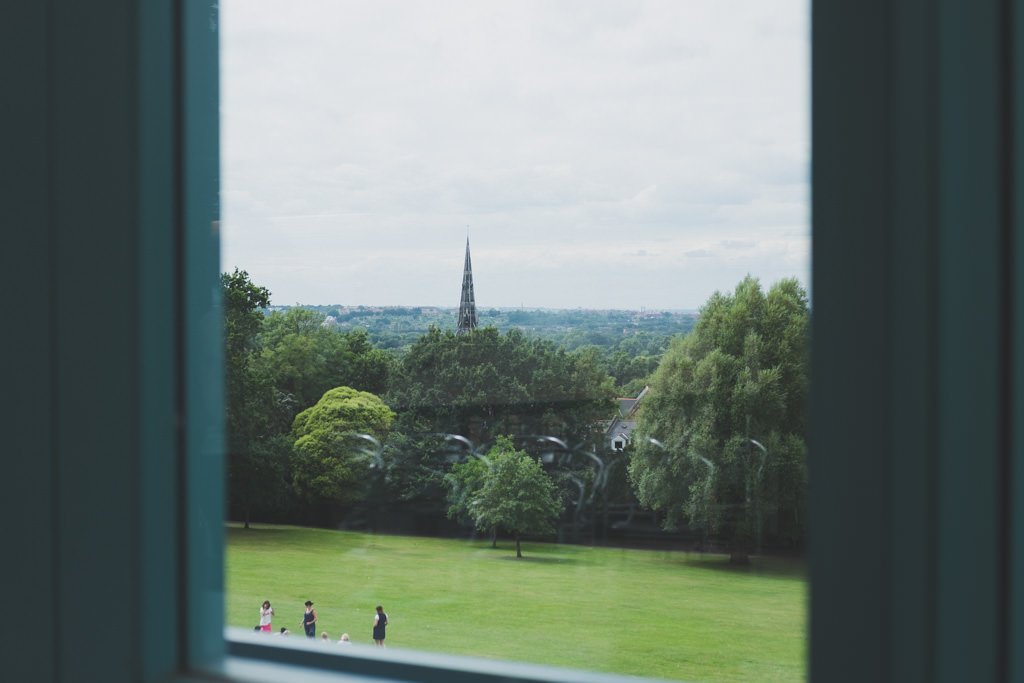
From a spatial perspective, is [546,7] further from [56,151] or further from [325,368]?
[56,151]

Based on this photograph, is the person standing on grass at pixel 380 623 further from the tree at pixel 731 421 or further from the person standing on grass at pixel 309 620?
the tree at pixel 731 421

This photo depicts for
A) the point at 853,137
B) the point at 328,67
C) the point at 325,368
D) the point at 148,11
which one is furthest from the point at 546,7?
the point at 853,137

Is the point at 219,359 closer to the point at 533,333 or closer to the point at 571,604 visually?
the point at 533,333

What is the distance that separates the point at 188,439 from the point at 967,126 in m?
0.28

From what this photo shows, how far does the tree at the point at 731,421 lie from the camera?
1495mm

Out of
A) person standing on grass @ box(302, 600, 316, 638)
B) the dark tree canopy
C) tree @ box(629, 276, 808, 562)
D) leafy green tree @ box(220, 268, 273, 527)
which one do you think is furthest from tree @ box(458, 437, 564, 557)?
leafy green tree @ box(220, 268, 273, 527)

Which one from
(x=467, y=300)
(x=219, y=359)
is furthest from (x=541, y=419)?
(x=219, y=359)

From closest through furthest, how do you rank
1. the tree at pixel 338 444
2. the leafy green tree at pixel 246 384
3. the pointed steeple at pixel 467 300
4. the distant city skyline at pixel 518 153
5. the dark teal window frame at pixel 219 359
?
the dark teal window frame at pixel 219 359, the leafy green tree at pixel 246 384, the distant city skyline at pixel 518 153, the tree at pixel 338 444, the pointed steeple at pixel 467 300

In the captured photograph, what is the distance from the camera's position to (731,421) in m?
1.97

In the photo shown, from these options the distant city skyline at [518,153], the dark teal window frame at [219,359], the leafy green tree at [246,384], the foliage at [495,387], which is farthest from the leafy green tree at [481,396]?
the dark teal window frame at [219,359]

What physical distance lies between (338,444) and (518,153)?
78 centimetres

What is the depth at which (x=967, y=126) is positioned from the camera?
218 millimetres

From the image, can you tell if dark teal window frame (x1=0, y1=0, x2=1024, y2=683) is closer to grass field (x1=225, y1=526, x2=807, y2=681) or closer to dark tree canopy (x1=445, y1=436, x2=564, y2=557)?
grass field (x1=225, y1=526, x2=807, y2=681)

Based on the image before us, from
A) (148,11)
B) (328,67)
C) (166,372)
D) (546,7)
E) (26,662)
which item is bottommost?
(26,662)
